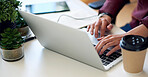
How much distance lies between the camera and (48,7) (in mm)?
1705

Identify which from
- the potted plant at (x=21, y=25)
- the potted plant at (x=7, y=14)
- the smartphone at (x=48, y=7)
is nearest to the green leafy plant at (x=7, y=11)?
the potted plant at (x=7, y=14)

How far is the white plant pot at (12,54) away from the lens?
1.00m

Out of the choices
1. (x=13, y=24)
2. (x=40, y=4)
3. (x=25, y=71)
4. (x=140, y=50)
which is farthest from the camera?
(x=40, y=4)

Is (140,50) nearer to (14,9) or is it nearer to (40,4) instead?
(14,9)

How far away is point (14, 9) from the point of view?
39.8 inches

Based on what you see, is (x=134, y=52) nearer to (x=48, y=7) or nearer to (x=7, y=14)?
(x=7, y=14)

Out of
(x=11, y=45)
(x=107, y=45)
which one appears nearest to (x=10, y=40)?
(x=11, y=45)

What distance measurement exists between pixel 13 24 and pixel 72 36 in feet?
1.11

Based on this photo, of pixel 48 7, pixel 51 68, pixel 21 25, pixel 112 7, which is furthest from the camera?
pixel 48 7

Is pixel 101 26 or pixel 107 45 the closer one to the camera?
pixel 107 45

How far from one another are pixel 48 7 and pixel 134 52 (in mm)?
1006

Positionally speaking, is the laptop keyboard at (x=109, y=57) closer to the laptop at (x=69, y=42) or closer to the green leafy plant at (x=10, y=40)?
the laptop at (x=69, y=42)

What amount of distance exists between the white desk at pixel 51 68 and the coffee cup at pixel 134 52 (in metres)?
0.04

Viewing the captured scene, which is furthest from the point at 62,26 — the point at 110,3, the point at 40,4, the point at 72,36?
the point at 40,4
